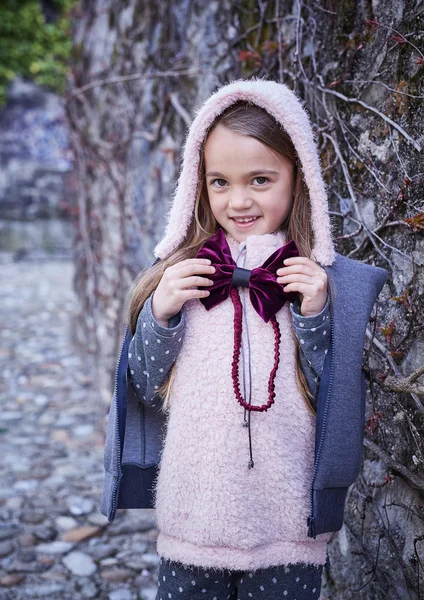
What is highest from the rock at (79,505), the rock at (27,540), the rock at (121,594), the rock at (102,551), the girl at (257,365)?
the girl at (257,365)

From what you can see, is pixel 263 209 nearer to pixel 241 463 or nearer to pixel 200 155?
pixel 200 155

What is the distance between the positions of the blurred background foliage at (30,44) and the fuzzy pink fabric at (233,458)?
10.8 m

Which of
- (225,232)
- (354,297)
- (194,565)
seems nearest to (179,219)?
(225,232)

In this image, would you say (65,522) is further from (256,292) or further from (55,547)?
(256,292)

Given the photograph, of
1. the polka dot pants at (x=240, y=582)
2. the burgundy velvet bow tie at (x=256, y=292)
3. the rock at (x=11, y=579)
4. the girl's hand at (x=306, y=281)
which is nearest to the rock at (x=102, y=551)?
the rock at (x=11, y=579)

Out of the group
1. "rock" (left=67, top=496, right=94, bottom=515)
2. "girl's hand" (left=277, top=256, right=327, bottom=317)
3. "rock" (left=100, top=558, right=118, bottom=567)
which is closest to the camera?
"girl's hand" (left=277, top=256, right=327, bottom=317)

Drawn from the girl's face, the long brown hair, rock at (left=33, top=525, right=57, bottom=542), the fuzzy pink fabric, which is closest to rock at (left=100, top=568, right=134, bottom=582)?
rock at (left=33, top=525, right=57, bottom=542)

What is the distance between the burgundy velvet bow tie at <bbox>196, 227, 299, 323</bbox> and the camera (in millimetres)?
1549

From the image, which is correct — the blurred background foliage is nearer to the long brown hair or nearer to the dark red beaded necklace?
the long brown hair

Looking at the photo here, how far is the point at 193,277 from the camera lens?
61.0 inches

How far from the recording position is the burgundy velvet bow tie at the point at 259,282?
155cm

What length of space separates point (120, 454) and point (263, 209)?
2.58ft

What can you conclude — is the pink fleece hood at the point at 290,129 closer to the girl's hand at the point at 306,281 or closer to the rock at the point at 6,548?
the girl's hand at the point at 306,281

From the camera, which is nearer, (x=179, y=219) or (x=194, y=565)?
(x=194, y=565)
